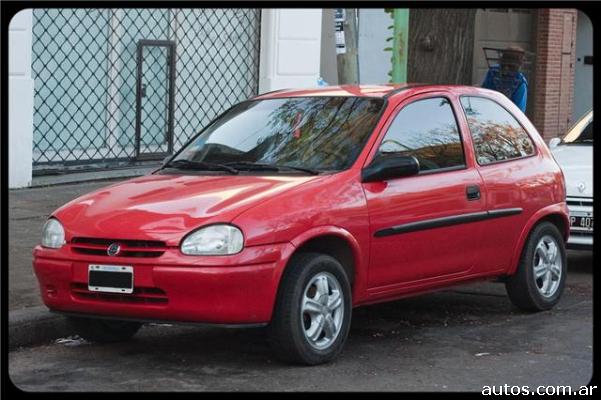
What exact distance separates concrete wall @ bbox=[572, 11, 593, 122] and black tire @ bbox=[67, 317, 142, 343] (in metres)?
17.5

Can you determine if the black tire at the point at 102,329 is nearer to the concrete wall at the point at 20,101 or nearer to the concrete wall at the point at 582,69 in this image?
the concrete wall at the point at 20,101

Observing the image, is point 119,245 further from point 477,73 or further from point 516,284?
point 477,73

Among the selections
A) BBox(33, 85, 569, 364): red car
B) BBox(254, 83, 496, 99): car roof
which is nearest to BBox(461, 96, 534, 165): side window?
BBox(33, 85, 569, 364): red car

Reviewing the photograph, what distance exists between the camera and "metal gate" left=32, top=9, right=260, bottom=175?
538 inches

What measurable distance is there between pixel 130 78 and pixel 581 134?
5311 mm

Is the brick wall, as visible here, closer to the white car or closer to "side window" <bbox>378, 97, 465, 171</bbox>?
the white car

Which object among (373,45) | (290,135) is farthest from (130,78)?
(290,135)

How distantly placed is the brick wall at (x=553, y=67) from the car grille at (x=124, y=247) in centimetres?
1631

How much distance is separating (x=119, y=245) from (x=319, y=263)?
43.2 inches

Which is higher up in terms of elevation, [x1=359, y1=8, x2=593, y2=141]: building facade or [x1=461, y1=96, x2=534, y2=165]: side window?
[x1=359, y1=8, x2=593, y2=141]: building facade

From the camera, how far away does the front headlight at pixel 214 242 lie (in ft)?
21.8

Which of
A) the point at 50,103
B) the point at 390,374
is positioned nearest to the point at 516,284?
the point at 390,374

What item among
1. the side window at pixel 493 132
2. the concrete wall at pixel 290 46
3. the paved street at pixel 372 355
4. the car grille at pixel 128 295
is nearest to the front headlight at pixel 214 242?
the car grille at pixel 128 295

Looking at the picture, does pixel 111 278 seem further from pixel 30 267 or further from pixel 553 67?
pixel 553 67
